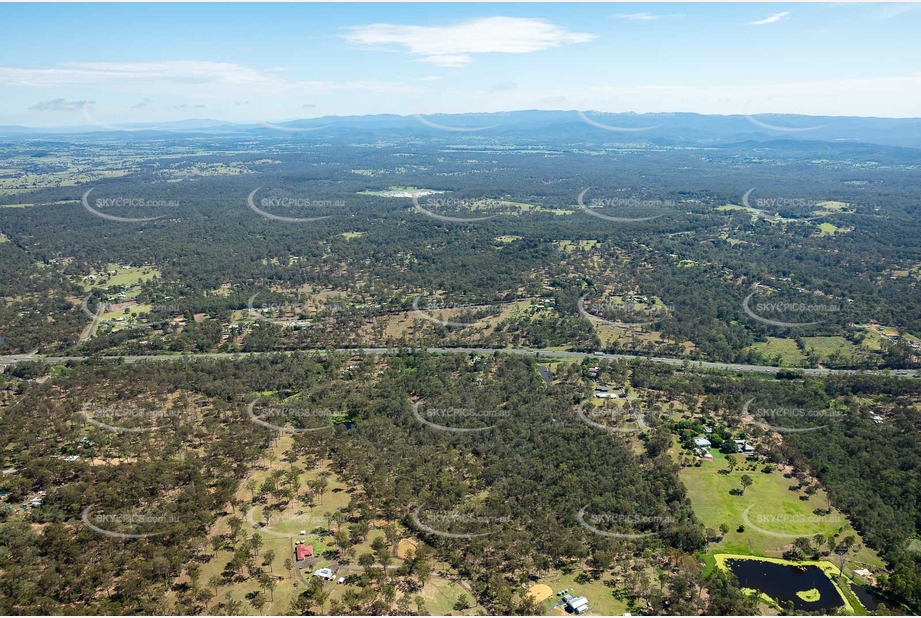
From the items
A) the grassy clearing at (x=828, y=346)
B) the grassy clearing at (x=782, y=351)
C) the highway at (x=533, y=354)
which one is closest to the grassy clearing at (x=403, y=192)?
the highway at (x=533, y=354)

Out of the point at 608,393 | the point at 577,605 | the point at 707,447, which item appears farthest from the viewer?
the point at 608,393

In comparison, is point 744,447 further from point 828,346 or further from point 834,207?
point 834,207

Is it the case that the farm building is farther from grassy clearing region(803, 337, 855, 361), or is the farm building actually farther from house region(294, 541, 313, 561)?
grassy clearing region(803, 337, 855, 361)

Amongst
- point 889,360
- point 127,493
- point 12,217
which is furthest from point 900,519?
point 12,217

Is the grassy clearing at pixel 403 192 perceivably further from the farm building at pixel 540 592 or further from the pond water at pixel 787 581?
the farm building at pixel 540 592

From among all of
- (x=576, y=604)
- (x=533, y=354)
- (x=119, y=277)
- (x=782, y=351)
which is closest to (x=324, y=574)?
(x=576, y=604)

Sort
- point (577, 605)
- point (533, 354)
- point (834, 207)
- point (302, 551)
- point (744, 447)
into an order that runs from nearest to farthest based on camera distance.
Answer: point (577, 605), point (302, 551), point (744, 447), point (533, 354), point (834, 207)
